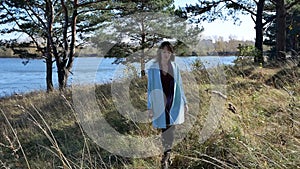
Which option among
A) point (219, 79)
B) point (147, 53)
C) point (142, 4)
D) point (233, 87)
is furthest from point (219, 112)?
point (147, 53)

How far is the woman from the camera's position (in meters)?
3.81

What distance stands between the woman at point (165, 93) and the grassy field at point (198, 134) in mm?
354

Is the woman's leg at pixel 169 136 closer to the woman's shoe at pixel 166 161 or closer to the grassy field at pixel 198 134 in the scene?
the grassy field at pixel 198 134

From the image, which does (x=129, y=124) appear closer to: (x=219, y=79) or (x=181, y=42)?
(x=219, y=79)

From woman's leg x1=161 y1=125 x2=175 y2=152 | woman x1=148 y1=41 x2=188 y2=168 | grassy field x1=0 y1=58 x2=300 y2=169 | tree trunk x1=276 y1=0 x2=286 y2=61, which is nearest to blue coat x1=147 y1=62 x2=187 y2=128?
woman x1=148 y1=41 x2=188 y2=168

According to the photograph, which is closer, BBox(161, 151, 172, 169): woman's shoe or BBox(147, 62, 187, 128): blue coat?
BBox(161, 151, 172, 169): woman's shoe

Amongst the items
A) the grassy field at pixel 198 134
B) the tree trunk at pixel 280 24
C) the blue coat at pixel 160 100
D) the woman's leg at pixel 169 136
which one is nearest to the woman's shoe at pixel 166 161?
the grassy field at pixel 198 134

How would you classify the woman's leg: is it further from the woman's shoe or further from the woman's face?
the woman's face

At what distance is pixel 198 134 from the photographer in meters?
3.98

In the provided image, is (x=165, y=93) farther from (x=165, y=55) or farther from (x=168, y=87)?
(x=165, y=55)

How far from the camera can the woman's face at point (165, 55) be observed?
3.84 metres

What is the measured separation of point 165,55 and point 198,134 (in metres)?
1.03

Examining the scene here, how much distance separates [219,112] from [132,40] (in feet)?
59.5

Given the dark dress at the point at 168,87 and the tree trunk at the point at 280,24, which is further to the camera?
the tree trunk at the point at 280,24
